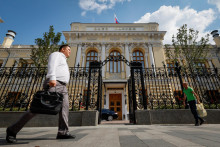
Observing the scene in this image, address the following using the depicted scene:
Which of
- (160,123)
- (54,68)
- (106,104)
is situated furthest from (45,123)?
(106,104)

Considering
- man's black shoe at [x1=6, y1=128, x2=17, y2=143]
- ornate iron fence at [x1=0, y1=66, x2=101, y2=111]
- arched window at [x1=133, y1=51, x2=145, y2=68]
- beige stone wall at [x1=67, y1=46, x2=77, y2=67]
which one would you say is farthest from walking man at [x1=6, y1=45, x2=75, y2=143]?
arched window at [x1=133, y1=51, x2=145, y2=68]

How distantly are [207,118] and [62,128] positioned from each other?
5.95 metres

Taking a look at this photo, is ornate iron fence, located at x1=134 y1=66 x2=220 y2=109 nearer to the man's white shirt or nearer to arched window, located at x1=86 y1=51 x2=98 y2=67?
the man's white shirt

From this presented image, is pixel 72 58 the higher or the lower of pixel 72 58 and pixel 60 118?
the higher

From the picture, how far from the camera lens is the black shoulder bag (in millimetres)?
1546

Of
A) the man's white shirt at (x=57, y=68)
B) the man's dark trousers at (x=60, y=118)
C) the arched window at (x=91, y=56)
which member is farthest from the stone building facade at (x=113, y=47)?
the man's dark trousers at (x=60, y=118)

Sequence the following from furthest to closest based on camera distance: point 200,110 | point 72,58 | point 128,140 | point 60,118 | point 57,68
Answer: point 72,58 < point 200,110 < point 57,68 < point 60,118 < point 128,140

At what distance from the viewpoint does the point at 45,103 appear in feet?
5.16

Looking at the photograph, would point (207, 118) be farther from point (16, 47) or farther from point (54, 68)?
point (16, 47)

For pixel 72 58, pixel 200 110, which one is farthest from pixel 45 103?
pixel 72 58

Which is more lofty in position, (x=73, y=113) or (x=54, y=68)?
(x=54, y=68)

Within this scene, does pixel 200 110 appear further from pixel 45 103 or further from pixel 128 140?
pixel 45 103

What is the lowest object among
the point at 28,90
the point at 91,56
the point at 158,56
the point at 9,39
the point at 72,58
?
the point at 28,90

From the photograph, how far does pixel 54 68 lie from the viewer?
1.89 m
